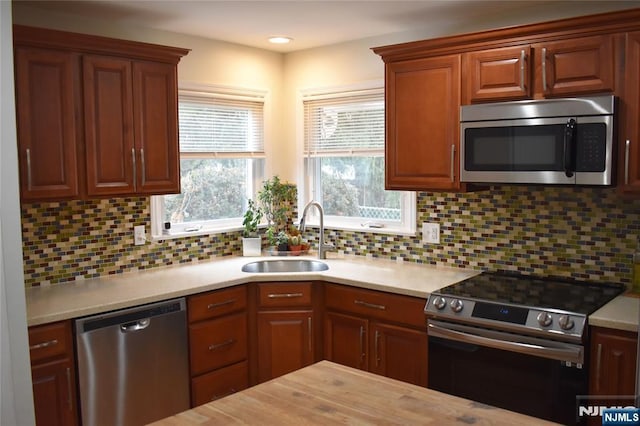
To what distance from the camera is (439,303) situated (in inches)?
117

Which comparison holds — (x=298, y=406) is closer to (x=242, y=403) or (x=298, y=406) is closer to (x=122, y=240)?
(x=242, y=403)

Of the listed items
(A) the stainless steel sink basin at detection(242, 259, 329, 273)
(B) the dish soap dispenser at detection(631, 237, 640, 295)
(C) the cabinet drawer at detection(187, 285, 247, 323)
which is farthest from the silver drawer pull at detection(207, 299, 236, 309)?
(B) the dish soap dispenser at detection(631, 237, 640, 295)

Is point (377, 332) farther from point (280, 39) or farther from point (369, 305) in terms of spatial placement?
point (280, 39)

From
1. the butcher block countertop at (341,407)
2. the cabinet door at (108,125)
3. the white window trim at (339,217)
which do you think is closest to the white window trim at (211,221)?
the white window trim at (339,217)

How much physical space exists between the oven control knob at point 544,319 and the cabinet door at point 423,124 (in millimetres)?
869

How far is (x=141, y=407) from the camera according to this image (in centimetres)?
302

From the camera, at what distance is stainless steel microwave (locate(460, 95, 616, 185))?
106 inches

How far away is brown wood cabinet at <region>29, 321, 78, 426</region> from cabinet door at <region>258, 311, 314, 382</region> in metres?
1.13

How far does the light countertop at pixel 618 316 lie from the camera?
Answer: 247 centimetres

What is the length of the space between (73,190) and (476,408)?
2.28m

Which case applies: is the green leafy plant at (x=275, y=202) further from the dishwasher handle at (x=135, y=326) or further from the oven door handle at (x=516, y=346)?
the oven door handle at (x=516, y=346)

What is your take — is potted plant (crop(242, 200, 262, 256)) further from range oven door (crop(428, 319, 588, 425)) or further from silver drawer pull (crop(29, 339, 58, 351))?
silver drawer pull (crop(29, 339, 58, 351))

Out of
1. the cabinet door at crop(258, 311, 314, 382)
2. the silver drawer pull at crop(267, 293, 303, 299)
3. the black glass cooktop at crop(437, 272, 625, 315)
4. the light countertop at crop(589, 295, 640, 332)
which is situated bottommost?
the cabinet door at crop(258, 311, 314, 382)

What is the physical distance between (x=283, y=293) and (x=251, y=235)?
0.79 m
